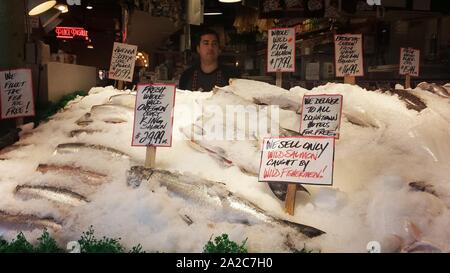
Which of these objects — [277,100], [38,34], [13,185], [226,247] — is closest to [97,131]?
[13,185]

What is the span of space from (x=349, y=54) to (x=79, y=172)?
2.20m

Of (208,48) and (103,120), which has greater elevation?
(208,48)

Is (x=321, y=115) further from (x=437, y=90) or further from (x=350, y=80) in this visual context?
(x=437, y=90)

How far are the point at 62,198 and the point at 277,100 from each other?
1.51m

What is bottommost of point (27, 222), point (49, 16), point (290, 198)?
point (27, 222)

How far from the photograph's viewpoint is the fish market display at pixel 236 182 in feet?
6.44

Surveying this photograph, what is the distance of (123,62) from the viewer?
376 cm

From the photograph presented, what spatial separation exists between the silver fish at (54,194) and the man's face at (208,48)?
1728 millimetres

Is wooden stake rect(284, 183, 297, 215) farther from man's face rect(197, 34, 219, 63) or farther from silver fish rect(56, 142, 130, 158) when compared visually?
man's face rect(197, 34, 219, 63)

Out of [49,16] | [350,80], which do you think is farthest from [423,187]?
A: [49,16]

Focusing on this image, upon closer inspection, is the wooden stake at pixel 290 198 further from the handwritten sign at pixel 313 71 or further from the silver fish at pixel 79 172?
the handwritten sign at pixel 313 71

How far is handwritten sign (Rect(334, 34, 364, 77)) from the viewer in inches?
137

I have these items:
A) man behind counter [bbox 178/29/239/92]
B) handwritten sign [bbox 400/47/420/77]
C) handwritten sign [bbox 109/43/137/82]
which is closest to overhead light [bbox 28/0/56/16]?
handwritten sign [bbox 109/43/137/82]

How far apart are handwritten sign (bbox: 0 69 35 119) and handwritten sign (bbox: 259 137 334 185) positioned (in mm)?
1911
